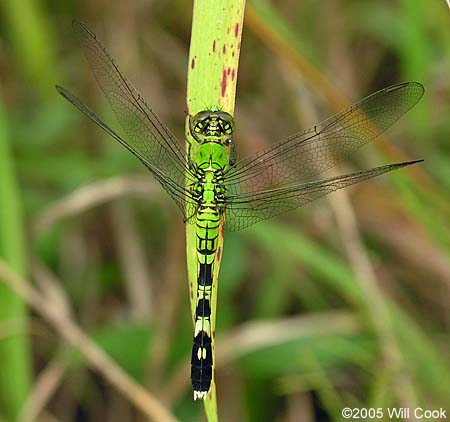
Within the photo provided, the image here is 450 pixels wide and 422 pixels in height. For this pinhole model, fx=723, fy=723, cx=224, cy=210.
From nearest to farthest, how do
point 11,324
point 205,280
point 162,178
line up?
point 205,280, point 162,178, point 11,324

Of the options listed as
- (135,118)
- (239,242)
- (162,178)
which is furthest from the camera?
(239,242)

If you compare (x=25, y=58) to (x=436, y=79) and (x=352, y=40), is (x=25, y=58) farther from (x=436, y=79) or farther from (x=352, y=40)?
(x=436, y=79)

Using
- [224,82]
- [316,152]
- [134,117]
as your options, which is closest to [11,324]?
[134,117]

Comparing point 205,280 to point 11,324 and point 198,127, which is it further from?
point 11,324

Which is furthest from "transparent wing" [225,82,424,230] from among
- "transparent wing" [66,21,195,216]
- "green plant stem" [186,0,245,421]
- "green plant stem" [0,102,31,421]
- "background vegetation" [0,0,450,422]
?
"green plant stem" [0,102,31,421]

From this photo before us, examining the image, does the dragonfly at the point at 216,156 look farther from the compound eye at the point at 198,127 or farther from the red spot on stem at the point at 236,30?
the red spot on stem at the point at 236,30

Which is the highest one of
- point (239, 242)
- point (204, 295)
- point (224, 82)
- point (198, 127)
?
point (239, 242)

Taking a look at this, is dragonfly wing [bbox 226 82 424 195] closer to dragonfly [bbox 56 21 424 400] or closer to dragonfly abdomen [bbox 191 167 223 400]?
dragonfly [bbox 56 21 424 400]

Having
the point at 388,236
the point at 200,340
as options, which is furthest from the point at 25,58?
the point at 200,340

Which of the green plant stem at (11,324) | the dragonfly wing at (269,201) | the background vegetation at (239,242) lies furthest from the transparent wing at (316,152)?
the green plant stem at (11,324)
